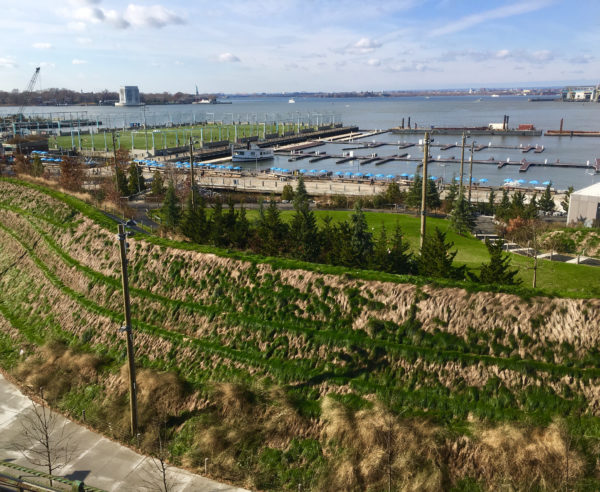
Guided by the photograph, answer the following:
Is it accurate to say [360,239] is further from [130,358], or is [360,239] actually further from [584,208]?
[584,208]

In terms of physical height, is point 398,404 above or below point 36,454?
above

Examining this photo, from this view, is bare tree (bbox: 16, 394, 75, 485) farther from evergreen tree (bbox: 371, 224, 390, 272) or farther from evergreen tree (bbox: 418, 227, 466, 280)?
evergreen tree (bbox: 418, 227, 466, 280)

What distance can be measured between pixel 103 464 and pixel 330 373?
24.7 feet

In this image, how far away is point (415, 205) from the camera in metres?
47.4

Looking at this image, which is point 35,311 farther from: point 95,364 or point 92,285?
point 95,364

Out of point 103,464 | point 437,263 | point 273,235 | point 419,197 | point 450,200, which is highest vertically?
point 273,235

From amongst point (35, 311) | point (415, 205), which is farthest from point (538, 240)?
point (35, 311)

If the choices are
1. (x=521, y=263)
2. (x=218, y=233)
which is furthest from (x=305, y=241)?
(x=521, y=263)

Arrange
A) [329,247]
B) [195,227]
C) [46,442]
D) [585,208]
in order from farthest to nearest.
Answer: [585,208]
[195,227]
[329,247]
[46,442]

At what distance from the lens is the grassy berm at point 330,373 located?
45.5 ft

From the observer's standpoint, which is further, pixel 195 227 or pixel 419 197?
pixel 419 197

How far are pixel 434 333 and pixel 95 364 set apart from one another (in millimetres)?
12990

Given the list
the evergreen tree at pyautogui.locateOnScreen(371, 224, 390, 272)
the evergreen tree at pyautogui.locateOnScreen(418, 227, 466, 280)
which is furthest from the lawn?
the evergreen tree at pyautogui.locateOnScreen(371, 224, 390, 272)

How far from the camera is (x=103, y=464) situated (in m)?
15.6
